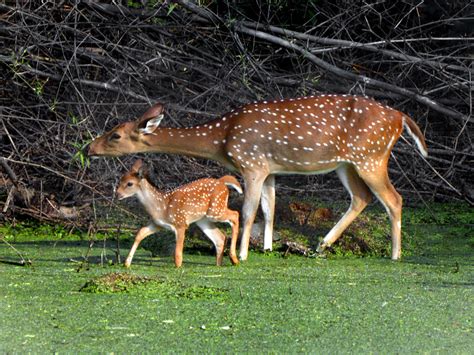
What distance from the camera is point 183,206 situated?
27.3 ft

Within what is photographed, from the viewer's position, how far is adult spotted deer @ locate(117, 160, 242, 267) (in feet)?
27.3

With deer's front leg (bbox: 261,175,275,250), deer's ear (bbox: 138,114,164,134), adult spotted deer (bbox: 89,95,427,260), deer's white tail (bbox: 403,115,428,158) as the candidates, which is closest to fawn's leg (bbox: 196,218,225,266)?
deer's front leg (bbox: 261,175,275,250)

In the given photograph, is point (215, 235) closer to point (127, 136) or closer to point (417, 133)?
point (127, 136)

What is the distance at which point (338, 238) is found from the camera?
9.48 metres

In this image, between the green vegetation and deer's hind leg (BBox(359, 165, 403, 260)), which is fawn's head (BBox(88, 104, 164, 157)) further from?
deer's hind leg (BBox(359, 165, 403, 260))

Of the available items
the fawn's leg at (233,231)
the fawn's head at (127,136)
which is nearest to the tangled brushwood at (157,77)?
the fawn's head at (127,136)

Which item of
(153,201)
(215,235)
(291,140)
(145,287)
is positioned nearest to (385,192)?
(291,140)

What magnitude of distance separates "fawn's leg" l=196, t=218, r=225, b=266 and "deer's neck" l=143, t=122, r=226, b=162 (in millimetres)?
983

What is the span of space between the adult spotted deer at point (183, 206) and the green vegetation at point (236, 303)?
249 millimetres

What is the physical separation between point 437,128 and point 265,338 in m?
7.30

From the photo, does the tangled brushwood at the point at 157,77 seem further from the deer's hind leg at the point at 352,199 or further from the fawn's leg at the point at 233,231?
the fawn's leg at the point at 233,231

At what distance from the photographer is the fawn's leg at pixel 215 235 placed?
836 cm

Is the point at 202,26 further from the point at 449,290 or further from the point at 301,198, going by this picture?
the point at 449,290

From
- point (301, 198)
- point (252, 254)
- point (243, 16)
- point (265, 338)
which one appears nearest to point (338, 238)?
point (252, 254)
